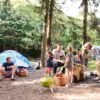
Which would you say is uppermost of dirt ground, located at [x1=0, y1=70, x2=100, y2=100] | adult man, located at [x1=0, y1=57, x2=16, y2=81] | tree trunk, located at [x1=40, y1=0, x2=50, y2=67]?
tree trunk, located at [x1=40, y1=0, x2=50, y2=67]

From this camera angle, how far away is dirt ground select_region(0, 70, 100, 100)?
26.6 feet

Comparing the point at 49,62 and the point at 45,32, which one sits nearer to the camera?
the point at 49,62

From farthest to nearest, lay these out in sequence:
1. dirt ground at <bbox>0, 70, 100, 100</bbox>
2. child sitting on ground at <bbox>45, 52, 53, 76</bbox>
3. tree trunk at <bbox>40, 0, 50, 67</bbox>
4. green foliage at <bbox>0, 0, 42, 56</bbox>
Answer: green foliage at <bbox>0, 0, 42, 56</bbox>
tree trunk at <bbox>40, 0, 50, 67</bbox>
child sitting on ground at <bbox>45, 52, 53, 76</bbox>
dirt ground at <bbox>0, 70, 100, 100</bbox>

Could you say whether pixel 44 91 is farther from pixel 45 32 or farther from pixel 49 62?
pixel 45 32

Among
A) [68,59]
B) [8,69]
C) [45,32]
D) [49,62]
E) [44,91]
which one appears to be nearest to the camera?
[44,91]

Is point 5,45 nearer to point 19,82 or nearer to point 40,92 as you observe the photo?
point 19,82

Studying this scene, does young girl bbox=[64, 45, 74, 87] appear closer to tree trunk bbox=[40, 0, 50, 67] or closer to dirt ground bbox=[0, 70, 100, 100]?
dirt ground bbox=[0, 70, 100, 100]

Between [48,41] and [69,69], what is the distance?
7814mm

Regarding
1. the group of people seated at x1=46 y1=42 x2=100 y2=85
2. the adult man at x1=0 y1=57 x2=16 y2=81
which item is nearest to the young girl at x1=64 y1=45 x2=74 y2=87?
the group of people seated at x1=46 y1=42 x2=100 y2=85

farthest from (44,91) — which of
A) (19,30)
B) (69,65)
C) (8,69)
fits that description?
(19,30)

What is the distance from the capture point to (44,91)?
28.9ft

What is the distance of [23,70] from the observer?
12125mm

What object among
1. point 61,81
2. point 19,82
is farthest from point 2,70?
point 61,81

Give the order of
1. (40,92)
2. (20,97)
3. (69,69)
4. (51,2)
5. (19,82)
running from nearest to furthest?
(20,97) < (40,92) < (69,69) < (19,82) < (51,2)
